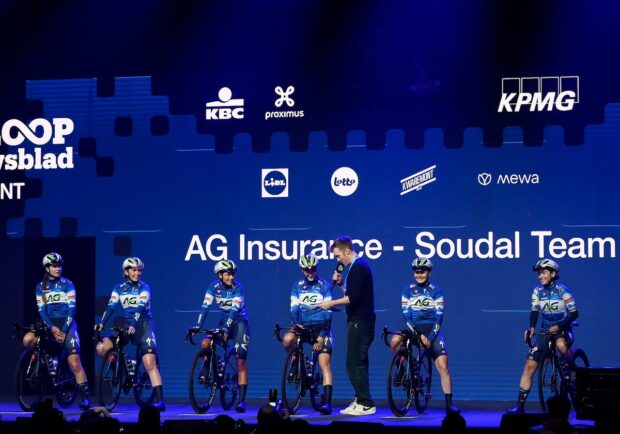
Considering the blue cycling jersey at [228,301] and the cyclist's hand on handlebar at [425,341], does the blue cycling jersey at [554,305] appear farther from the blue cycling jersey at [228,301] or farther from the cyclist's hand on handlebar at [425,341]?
the blue cycling jersey at [228,301]

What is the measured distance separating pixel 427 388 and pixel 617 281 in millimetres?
2564

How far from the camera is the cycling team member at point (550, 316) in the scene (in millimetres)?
11844

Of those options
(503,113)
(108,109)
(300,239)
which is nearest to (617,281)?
(503,113)

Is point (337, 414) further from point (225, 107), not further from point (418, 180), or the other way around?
point (225, 107)

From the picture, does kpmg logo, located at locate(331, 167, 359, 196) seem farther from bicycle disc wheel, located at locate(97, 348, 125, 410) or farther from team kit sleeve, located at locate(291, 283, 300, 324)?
bicycle disc wheel, located at locate(97, 348, 125, 410)

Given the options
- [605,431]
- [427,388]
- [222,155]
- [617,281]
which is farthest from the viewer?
[222,155]

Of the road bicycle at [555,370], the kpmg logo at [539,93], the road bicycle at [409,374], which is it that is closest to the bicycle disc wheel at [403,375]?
the road bicycle at [409,374]

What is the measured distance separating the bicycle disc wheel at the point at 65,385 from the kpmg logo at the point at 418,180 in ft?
13.8

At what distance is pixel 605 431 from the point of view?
22.5ft

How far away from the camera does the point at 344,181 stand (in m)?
13.7

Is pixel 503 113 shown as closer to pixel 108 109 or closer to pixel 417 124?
pixel 417 124

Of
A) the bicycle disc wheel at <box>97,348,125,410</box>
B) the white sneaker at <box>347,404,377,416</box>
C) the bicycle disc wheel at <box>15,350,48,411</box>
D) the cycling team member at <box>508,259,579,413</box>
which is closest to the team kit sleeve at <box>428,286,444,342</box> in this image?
the cycling team member at <box>508,259,579,413</box>

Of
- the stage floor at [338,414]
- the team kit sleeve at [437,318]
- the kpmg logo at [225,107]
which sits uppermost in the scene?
the kpmg logo at [225,107]

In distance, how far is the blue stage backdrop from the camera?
43.2 ft
